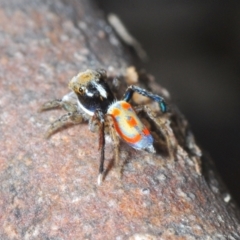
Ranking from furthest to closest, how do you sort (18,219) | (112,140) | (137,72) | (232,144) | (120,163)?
(232,144)
(137,72)
(112,140)
(120,163)
(18,219)

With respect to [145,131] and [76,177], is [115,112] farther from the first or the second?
[76,177]

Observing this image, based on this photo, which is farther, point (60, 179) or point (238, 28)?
point (238, 28)

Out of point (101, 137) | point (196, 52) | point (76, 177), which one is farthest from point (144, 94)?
point (196, 52)

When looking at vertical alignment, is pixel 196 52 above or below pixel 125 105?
below

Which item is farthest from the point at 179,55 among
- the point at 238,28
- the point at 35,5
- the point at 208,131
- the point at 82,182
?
the point at 82,182

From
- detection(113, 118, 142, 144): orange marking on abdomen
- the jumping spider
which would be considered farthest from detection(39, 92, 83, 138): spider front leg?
detection(113, 118, 142, 144): orange marking on abdomen

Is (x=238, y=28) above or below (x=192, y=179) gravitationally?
below

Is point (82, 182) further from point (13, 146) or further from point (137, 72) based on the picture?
point (137, 72)
